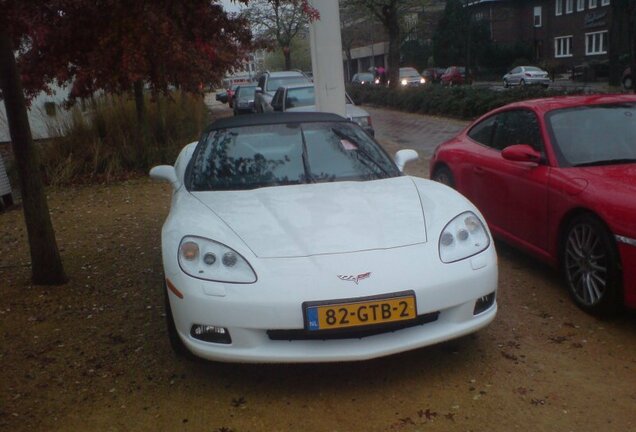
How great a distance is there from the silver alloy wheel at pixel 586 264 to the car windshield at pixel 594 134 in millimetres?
613

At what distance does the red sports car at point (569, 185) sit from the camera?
12.3 feet

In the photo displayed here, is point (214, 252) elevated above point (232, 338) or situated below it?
above

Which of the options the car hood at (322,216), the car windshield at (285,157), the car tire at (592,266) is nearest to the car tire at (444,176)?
the car windshield at (285,157)

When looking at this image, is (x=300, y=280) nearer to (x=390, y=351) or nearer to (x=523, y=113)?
(x=390, y=351)

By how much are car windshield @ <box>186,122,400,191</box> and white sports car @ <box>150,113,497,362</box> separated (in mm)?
206

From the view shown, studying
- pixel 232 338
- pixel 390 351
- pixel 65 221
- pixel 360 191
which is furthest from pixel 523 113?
pixel 65 221

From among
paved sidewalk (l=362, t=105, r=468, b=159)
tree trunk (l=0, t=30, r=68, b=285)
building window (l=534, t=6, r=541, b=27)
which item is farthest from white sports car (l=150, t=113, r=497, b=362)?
building window (l=534, t=6, r=541, b=27)

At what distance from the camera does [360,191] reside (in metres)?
3.89

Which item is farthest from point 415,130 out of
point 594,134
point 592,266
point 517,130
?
point 592,266

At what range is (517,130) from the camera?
517 cm

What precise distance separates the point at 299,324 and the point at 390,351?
460 mm

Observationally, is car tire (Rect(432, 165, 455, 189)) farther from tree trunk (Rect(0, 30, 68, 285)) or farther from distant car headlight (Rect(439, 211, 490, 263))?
tree trunk (Rect(0, 30, 68, 285))

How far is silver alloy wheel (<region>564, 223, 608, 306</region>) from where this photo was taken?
12.6 ft

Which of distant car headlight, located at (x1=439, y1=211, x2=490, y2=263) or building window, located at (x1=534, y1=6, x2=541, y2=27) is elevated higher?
building window, located at (x1=534, y1=6, x2=541, y2=27)
